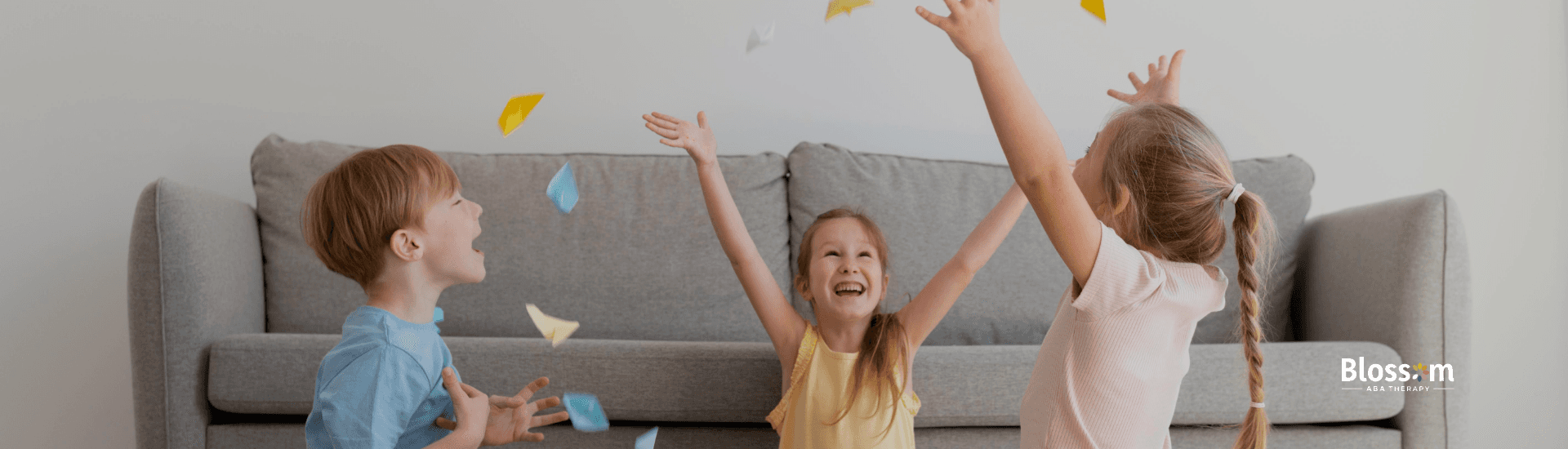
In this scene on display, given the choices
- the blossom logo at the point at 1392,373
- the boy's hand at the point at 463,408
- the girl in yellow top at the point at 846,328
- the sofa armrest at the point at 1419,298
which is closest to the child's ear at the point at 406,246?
the boy's hand at the point at 463,408

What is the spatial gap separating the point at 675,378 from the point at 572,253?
2.00 feet

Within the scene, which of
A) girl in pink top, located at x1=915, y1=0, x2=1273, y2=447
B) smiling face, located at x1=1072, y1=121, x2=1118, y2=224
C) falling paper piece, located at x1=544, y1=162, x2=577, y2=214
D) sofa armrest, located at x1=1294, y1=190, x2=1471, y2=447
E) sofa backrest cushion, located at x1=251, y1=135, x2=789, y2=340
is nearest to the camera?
girl in pink top, located at x1=915, y1=0, x2=1273, y2=447

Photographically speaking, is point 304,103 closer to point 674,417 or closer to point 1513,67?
point 674,417

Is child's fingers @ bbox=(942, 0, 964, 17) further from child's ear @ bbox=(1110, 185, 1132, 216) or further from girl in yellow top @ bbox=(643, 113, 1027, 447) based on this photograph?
girl in yellow top @ bbox=(643, 113, 1027, 447)

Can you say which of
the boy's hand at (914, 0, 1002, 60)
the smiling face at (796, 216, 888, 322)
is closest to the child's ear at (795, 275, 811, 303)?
the smiling face at (796, 216, 888, 322)

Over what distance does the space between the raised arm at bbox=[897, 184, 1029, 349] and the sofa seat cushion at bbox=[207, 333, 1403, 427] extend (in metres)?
0.18

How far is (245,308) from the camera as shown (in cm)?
172

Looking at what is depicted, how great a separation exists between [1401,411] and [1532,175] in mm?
1430

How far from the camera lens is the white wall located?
7.29 feet

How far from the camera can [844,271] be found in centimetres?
129

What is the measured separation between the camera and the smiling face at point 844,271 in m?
1.27

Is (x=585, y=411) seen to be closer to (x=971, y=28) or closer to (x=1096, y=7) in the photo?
(x=971, y=28)

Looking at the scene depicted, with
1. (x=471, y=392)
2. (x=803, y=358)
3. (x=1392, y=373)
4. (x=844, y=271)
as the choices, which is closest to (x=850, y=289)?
(x=844, y=271)

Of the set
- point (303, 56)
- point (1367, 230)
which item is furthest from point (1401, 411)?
point (303, 56)
